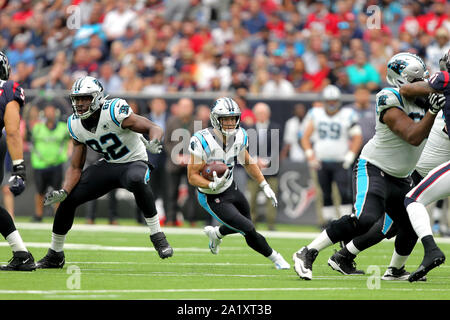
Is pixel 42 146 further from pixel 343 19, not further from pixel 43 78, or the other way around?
pixel 343 19

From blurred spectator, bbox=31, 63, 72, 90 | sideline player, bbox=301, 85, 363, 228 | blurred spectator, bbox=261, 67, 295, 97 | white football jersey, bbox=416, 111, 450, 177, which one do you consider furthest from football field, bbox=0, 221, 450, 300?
blurred spectator, bbox=31, 63, 72, 90

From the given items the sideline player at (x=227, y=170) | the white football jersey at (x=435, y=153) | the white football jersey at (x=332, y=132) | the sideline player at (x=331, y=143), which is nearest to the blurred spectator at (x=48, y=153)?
the sideline player at (x=331, y=143)

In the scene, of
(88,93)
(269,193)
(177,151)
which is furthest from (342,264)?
(177,151)

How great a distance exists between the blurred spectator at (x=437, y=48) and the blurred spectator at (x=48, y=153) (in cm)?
604

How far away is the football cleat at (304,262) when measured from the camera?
23.7 feet

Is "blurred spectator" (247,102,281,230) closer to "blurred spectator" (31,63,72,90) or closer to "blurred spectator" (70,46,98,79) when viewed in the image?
"blurred spectator" (31,63,72,90)

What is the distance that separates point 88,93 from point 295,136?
7243 millimetres

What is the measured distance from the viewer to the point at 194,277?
24.5 ft

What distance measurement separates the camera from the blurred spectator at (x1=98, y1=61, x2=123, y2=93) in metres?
16.9

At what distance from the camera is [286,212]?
1507 centimetres

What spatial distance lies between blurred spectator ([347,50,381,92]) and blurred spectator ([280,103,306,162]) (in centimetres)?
108

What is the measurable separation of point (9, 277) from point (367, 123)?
741 centimetres
